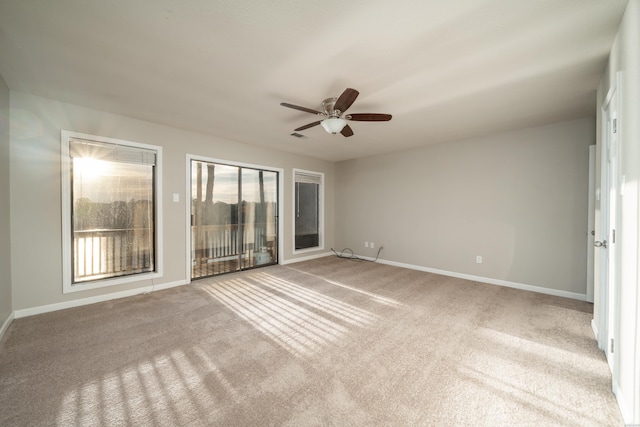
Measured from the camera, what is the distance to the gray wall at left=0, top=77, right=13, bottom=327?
94.9 inches

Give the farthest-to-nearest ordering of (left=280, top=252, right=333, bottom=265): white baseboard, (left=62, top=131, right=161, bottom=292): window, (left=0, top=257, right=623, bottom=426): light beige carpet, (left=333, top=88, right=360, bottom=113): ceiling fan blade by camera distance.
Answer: (left=280, top=252, right=333, bottom=265): white baseboard < (left=62, top=131, right=161, bottom=292): window < (left=333, top=88, right=360, bottom=113): ceiling fan blade < (left=0, top=257, right=623, bottom=426): light beige carpet

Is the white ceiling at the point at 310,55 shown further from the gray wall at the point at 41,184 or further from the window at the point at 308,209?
the window at the point at 308,209

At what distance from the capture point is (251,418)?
143 cm

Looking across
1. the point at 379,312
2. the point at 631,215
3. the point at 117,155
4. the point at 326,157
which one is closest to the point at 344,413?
the point at 379,312

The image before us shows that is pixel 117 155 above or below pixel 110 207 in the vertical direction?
above

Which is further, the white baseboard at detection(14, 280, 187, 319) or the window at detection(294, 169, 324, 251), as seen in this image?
the window at detection(294, 169, 324, 251)

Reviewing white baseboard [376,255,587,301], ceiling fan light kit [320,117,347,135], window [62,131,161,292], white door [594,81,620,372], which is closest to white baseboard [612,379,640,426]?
white door [594,81,620,372]

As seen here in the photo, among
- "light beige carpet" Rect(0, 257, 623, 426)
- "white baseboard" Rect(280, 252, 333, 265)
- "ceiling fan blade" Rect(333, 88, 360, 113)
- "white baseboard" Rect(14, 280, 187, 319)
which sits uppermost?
"ceiling fan blade" Rect(333, 88, 360, 113)

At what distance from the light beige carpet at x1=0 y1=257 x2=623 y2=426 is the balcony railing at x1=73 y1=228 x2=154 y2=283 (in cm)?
48

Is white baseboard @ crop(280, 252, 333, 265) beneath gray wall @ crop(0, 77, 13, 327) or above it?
beneath

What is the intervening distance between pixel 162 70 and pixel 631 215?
142 inches

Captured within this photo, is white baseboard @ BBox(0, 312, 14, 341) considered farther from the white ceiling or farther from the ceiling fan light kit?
the ceiling fan light kit

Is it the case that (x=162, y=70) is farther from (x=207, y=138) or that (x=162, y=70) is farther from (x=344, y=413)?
(x=344, y=413)

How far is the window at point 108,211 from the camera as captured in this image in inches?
121
